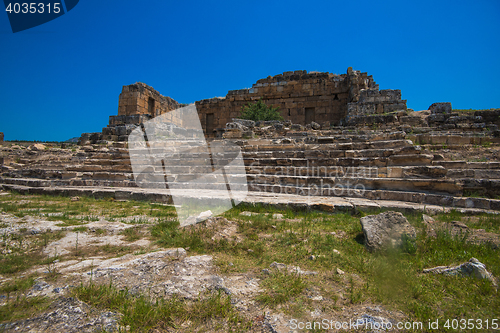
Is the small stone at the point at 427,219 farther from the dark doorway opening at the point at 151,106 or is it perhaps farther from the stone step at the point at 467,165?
the dark doorway opening at the point at 151,106

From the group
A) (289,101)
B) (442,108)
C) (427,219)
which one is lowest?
(427,219)

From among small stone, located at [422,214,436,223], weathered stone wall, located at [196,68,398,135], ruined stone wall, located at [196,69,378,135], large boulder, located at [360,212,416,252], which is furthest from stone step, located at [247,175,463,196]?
ruined stone wall, located at [196,69,378,135]

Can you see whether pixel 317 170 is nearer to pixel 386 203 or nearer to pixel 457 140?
pixel 386 203

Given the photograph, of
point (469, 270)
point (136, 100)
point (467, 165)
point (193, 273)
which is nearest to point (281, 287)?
point (193, 273)

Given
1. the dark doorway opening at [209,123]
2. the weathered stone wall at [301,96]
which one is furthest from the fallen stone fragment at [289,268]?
the dark doorway opening at [209,123]

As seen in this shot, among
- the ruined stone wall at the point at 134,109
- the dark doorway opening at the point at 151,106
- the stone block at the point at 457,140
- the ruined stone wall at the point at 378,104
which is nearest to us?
the stone block at the point at 457,140

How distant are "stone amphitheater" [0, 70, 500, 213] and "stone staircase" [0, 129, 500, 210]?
0.07ft

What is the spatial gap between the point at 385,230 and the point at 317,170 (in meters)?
3.38

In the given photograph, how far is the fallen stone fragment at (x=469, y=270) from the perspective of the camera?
2.19m

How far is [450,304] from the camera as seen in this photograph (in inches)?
76.5

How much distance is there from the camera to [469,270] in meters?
2.26

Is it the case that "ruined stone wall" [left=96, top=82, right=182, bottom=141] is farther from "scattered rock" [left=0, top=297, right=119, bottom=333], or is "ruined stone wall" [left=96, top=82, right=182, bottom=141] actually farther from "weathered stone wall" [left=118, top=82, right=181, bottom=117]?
"scattered rock" [left=0, top=297, right=119, bottom=333]

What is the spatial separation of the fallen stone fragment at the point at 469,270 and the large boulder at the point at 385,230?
0.47 metres

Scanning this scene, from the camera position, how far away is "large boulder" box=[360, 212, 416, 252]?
2.88 meters
